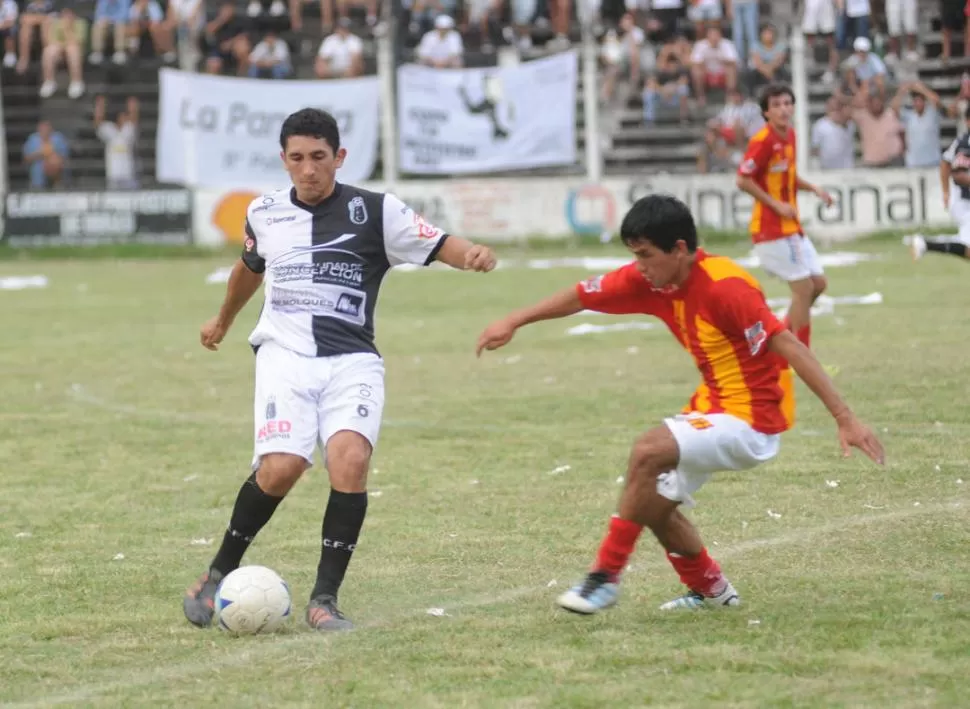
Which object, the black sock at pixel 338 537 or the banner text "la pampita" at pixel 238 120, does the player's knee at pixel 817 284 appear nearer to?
the black sock at pixel 338 537

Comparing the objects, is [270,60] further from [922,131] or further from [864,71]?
[922,131]

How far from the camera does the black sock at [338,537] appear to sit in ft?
20.7

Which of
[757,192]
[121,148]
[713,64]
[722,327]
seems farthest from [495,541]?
[121,148]

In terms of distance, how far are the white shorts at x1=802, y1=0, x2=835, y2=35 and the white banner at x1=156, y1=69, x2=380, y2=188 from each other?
749 cm

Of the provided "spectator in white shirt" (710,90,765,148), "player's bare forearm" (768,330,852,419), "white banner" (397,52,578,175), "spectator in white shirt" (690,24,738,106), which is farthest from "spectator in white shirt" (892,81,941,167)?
"player's bare forearm" (768,330,852,419)

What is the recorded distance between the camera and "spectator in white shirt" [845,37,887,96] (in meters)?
27.6

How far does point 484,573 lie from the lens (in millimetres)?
7094

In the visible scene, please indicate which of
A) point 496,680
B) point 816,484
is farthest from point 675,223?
point 816,484

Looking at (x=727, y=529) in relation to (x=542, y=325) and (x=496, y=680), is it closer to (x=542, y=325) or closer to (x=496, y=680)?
(x=496, y=680)

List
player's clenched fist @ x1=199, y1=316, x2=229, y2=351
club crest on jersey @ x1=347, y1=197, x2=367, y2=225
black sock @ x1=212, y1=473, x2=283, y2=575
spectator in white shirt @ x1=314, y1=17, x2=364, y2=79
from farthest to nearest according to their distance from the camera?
1. spectator in white shirt @ x1=314, y1=17, x2=364, y2=79
2. player's clenched fist @ x1=199, y1=316, x2=229, y2=351
3. club crest on jersey @ x1=347, y1=197, x2=367, y2=225
4. black sock @ x1=212, y1=473, x2=283, y2=575

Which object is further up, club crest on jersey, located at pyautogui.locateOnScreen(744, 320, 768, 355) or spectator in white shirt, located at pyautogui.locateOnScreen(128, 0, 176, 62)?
spectator in white shirt, located at pyautogui.locateOnScreen(128, 0, 176, 62)

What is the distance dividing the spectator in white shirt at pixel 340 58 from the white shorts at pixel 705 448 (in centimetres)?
2536

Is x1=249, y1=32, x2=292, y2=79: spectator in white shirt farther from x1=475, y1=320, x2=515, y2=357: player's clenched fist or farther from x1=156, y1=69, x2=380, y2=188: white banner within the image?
x1=475, y1=320, x2=515, y2=357: player's clenched fist

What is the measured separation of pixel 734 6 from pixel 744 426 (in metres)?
23.8
